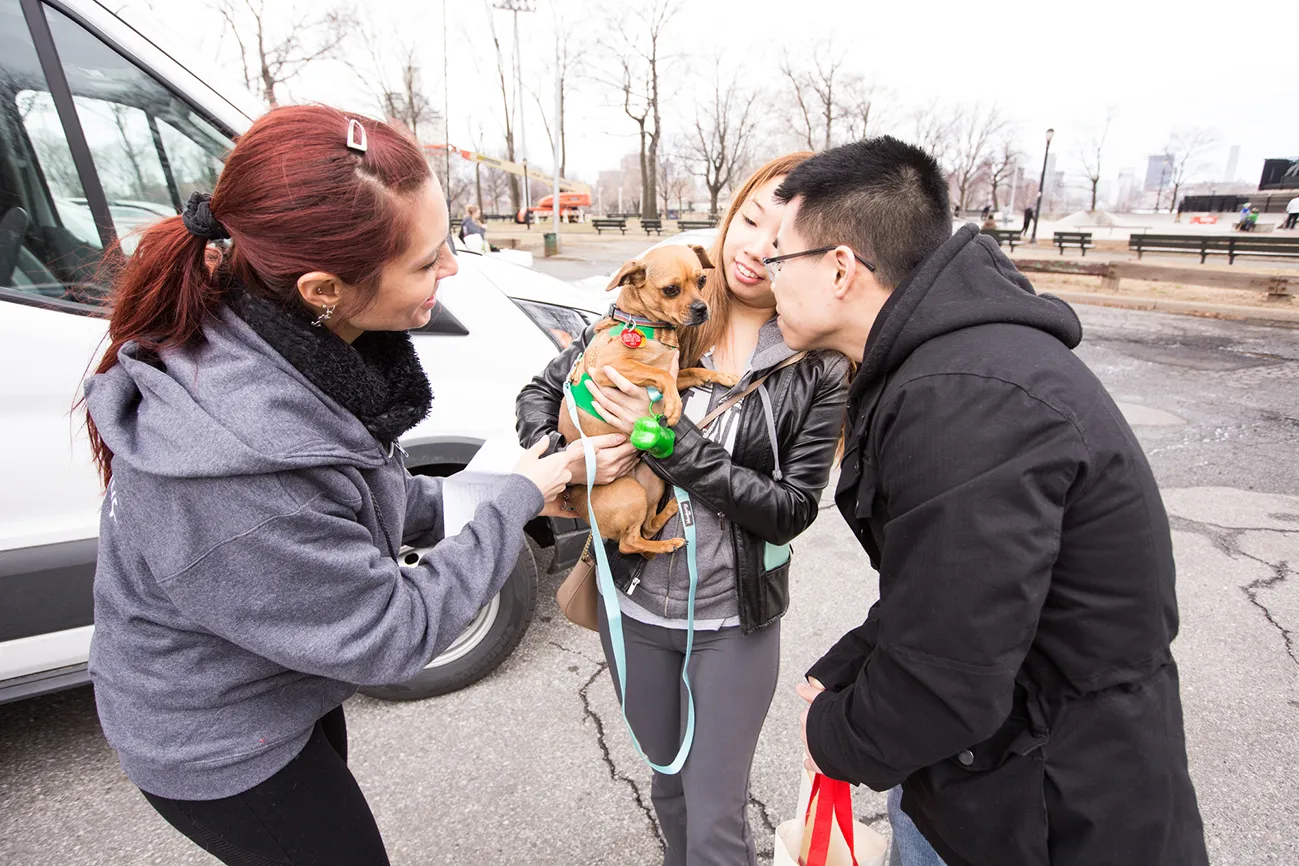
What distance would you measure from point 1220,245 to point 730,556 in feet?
81.8

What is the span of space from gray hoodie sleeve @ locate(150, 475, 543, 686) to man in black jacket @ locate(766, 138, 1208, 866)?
81 centimetres

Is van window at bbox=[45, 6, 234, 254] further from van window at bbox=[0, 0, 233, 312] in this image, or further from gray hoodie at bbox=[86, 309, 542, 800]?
gray hoodie at bbox=[86, 309, 542, 800]

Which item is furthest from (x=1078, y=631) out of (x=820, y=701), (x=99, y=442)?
(x=99, y=442)

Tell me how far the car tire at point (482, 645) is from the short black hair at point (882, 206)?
229 centimetres

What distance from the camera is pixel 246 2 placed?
73.8 ft

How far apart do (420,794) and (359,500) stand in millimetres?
2037

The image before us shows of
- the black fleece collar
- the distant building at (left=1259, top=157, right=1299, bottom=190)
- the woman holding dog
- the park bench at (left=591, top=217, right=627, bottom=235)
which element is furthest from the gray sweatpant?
the distant building at (left=1259, top=157, right=1299, bottom=190)

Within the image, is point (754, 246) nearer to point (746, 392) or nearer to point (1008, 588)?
point (746, 392)

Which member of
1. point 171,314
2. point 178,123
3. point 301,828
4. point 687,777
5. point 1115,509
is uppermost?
point 178,123

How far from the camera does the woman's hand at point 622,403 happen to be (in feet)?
6.30

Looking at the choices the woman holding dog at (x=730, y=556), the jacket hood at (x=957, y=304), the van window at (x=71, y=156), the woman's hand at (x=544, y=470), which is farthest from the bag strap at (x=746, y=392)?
the van window at (x=71, y=156)

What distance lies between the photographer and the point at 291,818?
1.43m

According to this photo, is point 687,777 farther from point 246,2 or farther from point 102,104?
point 246,2

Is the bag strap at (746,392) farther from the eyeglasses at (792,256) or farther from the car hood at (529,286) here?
the car hood at (529,286)
